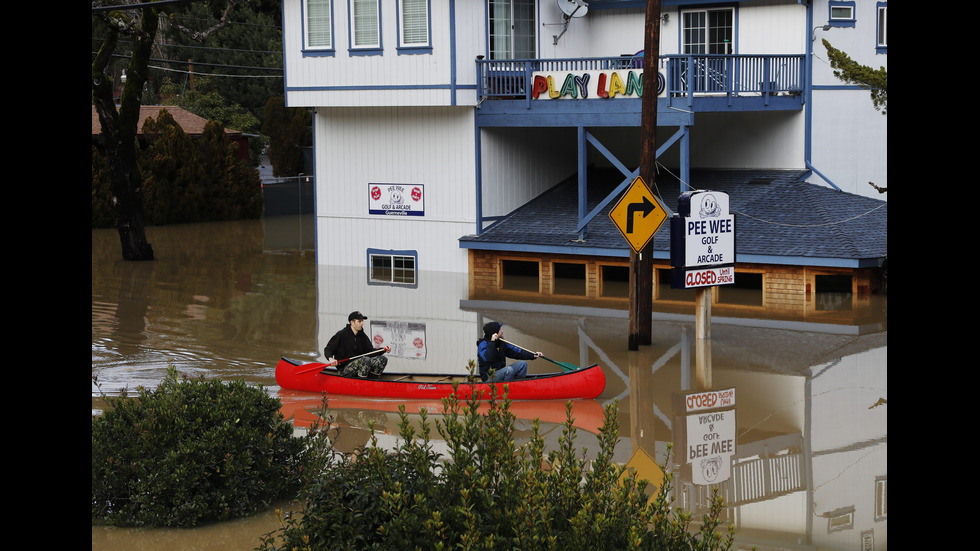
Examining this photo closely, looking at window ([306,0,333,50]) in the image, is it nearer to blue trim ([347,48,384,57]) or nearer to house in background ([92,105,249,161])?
blue trim ([347,48,384,57])

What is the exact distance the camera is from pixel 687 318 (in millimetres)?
21641

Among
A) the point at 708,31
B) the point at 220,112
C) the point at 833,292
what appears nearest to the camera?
the point at 833,292

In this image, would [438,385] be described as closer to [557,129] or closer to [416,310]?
[416,310]

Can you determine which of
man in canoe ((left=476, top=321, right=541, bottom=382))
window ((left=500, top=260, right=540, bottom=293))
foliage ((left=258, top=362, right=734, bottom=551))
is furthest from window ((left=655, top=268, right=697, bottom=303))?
foliage ((left=258, top=362, right=734, bottom=551))

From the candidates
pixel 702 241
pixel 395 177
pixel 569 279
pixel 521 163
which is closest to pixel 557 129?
pixel 521 163

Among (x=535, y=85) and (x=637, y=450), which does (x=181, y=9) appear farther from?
(x=637, y=450)

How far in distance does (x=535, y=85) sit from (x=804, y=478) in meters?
16.3

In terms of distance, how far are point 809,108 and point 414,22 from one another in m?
9.42

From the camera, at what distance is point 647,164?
1862 cm

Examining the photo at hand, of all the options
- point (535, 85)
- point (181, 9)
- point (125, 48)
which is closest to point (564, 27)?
point (535, 85)

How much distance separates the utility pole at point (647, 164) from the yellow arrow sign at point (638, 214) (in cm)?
31

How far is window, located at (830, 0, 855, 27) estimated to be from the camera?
1022 inches

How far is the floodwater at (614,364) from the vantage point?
34.3 ft

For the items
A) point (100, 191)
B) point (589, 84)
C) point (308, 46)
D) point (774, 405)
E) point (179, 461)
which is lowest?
point (774, 405)
